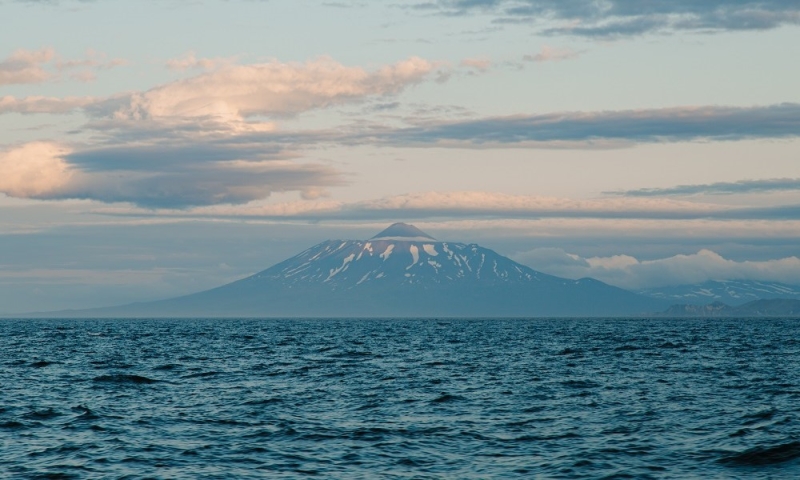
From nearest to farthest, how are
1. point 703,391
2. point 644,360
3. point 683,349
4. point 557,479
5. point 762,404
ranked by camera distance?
point 557,479 → point 762,404 → point 703,391 → point 644,360 → point 683,349

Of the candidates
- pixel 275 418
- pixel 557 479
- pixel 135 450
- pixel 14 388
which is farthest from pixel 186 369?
pixel 557 479

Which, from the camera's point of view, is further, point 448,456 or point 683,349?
point 683,349

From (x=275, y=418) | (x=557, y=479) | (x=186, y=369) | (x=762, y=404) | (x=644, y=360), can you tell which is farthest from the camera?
(x=644, y=360)

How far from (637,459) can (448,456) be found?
242 inches

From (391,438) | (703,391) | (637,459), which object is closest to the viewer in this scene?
(637,459)

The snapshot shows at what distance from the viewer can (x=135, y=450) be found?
3519 cm

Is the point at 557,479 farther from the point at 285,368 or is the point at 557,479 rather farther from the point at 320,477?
the point at 285,368

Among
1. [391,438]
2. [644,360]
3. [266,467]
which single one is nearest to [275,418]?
[391,438]

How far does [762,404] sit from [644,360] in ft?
102

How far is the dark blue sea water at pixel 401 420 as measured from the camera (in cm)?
3253

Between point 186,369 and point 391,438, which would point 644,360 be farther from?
point 391,438

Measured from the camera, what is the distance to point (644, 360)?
3051 inches

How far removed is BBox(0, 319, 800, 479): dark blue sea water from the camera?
32531 mm

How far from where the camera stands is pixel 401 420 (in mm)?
42062
